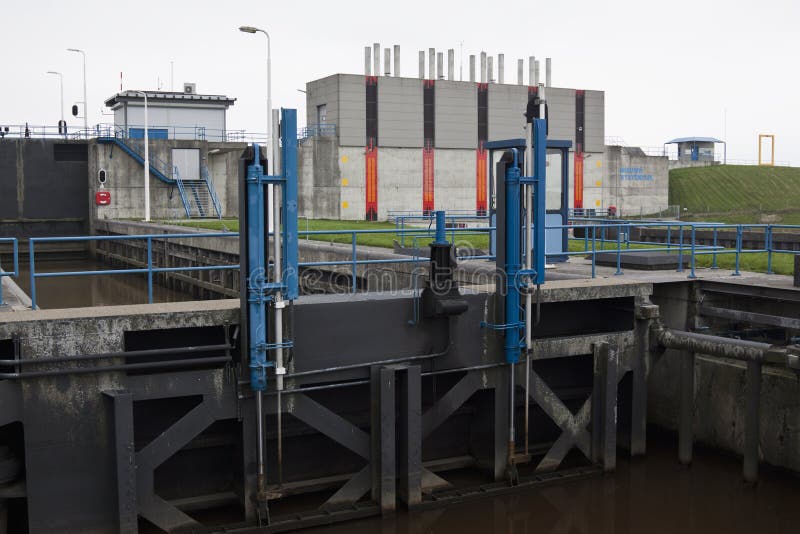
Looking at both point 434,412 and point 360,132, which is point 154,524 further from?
point 360,132

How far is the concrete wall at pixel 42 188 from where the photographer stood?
4125 centimetres

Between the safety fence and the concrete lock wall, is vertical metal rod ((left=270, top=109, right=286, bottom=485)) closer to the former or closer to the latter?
the safety fence

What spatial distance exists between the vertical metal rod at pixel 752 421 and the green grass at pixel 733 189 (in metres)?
46.8

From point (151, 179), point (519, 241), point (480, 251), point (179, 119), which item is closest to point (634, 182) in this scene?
point (179, 119)

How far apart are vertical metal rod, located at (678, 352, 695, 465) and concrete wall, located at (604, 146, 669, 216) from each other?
42.3 meters

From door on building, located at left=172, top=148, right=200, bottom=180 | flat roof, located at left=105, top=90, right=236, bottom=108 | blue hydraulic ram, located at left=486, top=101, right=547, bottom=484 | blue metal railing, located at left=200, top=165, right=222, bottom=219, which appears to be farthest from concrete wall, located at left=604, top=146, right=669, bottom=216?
blue hydraulic ram, located at left=486, top=101, right=547, bottom=484

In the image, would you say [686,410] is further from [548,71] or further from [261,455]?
[548,71]

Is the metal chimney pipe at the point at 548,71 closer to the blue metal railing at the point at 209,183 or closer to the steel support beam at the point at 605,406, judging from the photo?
the blue metal railing at the point at 209,183

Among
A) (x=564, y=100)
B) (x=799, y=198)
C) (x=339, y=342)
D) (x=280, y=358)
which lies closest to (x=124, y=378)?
(x=280, y=358)

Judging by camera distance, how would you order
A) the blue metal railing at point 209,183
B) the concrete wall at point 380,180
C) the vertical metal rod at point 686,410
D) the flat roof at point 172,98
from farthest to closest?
1. the flat roof at point 172,98
2. the concrete wall at point 380,180
3. the blue metal railing at point 209,183
4. the vertical metal rod at point 686,410

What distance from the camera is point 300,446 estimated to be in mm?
11359

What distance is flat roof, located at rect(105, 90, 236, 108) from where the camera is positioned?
1944 inches

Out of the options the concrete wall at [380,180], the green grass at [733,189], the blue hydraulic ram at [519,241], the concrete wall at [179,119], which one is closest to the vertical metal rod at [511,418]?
the blue hydraulic ram at [519,241]

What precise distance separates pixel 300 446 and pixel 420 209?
37739 mm
